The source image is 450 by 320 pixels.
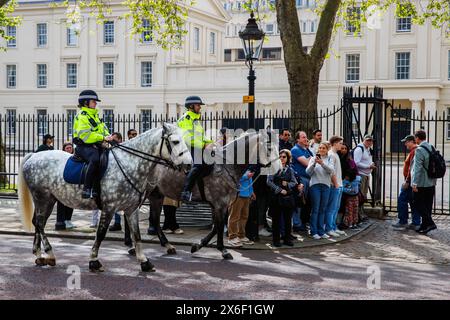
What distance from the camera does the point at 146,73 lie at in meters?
54.4

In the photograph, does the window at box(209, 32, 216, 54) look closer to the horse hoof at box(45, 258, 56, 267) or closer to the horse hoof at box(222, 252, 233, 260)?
the horse hoof at box(222, 252, 233, 260)

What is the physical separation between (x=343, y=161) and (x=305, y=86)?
336 centimetres

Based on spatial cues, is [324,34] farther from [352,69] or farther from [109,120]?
[352,69]

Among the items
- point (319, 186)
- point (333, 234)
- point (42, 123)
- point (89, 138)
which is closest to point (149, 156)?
point (89, 138)

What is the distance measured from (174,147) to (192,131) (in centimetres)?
139

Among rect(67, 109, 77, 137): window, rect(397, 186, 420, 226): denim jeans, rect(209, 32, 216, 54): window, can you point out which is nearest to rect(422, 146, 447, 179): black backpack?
rect(397, 186, 420, 226): denim jeans

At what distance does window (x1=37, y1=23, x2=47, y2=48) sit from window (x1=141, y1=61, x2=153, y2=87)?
9.93m

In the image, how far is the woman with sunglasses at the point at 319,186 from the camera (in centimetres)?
1256

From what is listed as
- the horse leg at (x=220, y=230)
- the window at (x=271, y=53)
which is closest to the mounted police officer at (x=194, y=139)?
the horse leg at (x=220, y=230)

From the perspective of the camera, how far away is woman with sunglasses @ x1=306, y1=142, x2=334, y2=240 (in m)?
12.6

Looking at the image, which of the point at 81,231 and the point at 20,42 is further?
the point at 20,42

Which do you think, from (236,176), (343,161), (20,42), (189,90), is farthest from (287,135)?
(20,42)

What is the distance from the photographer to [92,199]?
987 centimetres
